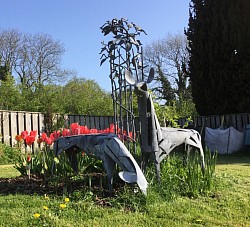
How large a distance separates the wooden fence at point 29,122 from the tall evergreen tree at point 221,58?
15.3ft

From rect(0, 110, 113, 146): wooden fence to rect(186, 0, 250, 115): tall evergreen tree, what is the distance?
465 cm

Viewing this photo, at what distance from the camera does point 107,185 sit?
414 centimetres

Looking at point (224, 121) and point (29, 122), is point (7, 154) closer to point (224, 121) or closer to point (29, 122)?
point (29, 122)

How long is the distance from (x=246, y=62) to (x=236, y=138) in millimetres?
3191

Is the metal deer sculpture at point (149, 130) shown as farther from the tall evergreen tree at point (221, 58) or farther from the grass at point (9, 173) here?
the tall evergreen tree at point (221, 58)

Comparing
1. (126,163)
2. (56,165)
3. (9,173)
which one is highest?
(126,163)

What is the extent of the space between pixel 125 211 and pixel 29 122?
9.23 meters

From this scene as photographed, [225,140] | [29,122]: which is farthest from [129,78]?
[29,122]

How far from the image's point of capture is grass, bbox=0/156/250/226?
3105mm

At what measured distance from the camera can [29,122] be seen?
472 inches

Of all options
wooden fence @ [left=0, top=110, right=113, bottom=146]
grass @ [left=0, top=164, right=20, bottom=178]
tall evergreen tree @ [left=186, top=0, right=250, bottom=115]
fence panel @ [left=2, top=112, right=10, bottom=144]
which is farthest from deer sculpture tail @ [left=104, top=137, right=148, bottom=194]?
tall evergreen tree @ [left=186, top=0, right=250, bottom=115]

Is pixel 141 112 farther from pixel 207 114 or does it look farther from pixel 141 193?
pixel 207 114

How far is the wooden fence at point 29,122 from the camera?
11.2 meters

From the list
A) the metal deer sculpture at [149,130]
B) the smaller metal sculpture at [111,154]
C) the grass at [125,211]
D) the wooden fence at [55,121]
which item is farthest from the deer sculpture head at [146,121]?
the wooden fence at [55,121]
